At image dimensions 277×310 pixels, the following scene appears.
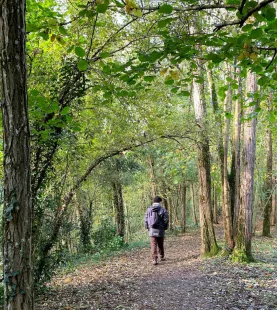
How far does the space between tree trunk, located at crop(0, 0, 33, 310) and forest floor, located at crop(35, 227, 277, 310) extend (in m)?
3.11

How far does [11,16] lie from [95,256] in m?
10.5

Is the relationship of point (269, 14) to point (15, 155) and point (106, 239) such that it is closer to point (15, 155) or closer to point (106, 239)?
point (15, 155)

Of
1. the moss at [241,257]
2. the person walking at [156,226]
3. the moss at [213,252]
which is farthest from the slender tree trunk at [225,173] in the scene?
the person walking at [156,226]

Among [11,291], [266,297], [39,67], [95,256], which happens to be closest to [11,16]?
[11,291]

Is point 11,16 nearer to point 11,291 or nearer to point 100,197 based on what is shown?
point 11,291

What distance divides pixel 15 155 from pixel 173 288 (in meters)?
4.88

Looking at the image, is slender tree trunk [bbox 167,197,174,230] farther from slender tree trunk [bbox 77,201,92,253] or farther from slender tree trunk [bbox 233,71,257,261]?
slender tree trunk [bbox 233,71,257,261]

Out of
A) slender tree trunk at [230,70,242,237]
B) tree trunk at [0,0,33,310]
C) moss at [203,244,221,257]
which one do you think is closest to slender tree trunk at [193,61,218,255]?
moss at [203,244,221,257]

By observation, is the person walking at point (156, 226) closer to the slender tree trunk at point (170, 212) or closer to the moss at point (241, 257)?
the moss at point (241, 257)

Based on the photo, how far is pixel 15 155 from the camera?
7.30 feet

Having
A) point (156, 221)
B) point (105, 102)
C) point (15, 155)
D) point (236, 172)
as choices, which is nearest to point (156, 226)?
point (156, 221)

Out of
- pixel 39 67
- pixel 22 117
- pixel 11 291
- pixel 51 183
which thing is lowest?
pixel 11 291

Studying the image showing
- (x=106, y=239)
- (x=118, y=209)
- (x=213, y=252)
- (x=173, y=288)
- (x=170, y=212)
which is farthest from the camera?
(x=170, y=212)

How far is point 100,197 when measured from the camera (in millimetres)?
15422
